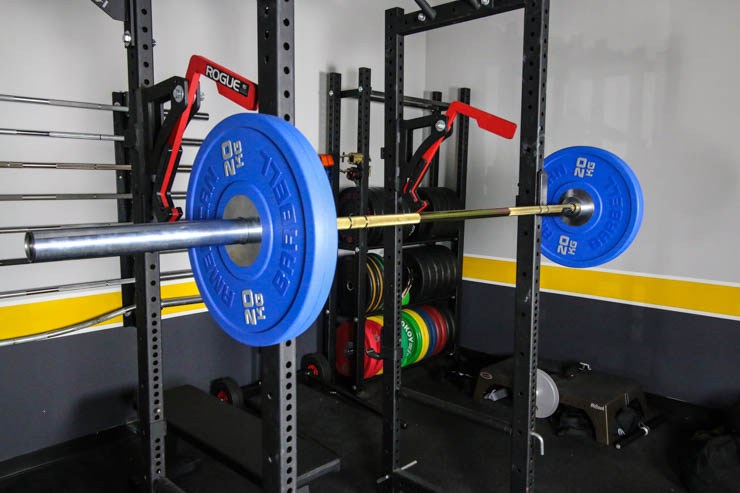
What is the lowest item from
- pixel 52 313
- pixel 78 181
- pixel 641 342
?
pixel 641 342

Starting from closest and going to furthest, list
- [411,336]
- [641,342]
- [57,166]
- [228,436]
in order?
1. [228,436]
2. [57,166]
3. [641,342]
4. [411,336]

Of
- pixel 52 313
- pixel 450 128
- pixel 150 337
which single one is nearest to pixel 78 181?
pixel 52 313

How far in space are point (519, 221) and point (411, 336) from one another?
1.70m

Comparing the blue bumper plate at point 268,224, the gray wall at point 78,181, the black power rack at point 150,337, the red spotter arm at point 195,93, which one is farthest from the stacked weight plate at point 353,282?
the blue bumper plate at point 268,224

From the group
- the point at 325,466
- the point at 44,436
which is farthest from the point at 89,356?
the point at 325,466

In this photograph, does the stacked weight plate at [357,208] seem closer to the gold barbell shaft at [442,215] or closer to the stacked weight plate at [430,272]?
the stacked weight plate at [430,272]

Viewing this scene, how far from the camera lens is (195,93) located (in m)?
1.43

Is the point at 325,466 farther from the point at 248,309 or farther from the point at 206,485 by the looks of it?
the point at 248,309

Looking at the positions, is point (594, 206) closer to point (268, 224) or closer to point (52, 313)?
point (268, 224)

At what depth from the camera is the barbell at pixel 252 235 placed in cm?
83

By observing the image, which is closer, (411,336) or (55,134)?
(55,134)

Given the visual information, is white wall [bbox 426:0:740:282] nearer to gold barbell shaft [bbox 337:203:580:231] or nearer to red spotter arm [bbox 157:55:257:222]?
gold barbell shaft [bbox 337:203:580:231]

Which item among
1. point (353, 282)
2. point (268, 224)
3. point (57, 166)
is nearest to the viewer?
point (268, 224)

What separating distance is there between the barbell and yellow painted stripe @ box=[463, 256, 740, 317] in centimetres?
243
